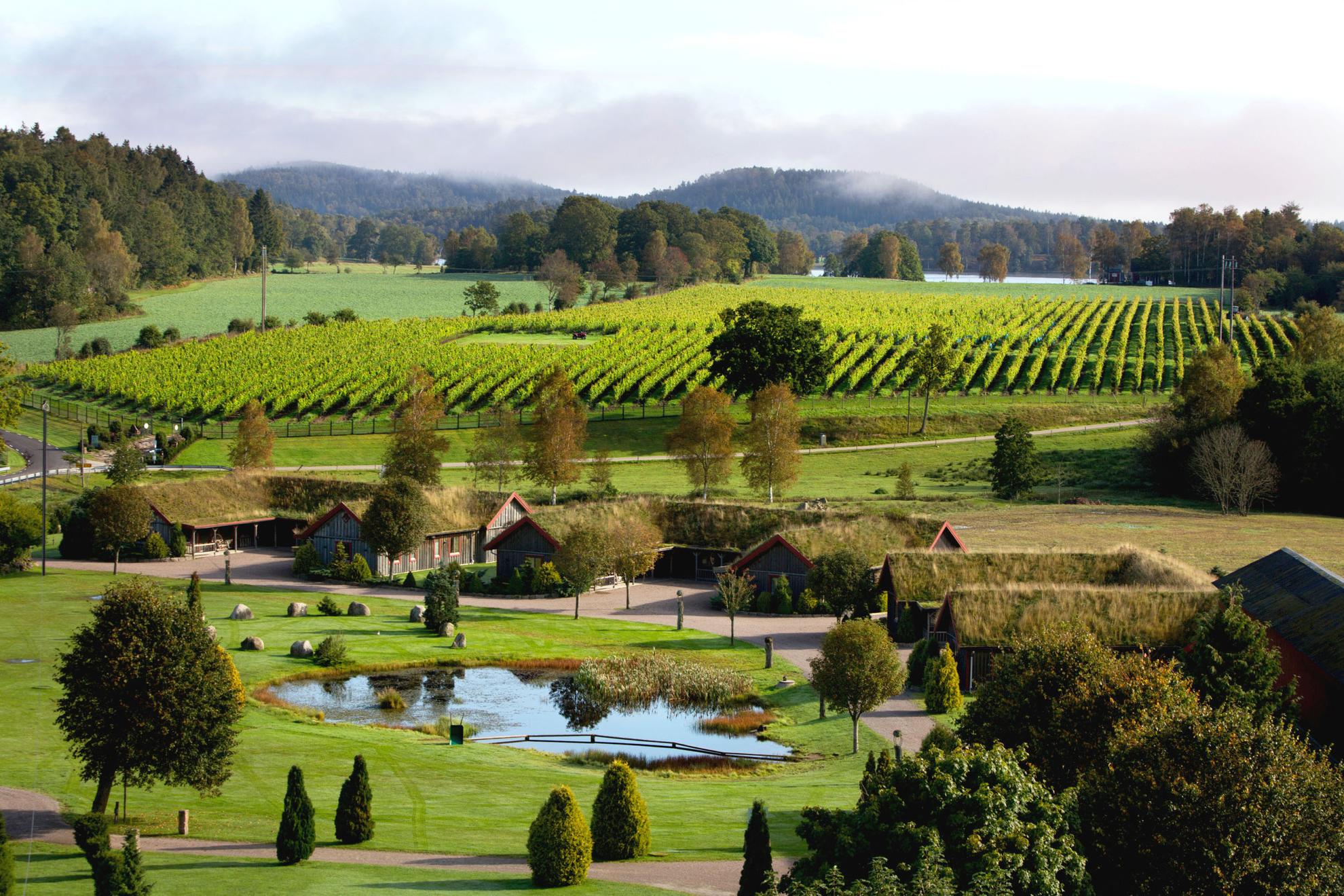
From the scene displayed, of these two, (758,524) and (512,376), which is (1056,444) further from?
(512,376)

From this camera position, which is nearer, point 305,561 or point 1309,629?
point 1309,629

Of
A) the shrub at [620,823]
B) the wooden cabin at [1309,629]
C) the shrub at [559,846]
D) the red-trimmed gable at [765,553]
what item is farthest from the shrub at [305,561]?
the shrub at [559,846]

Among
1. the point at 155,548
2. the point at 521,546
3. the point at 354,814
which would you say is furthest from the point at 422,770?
the point at 155,548

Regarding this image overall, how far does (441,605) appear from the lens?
2026 inches

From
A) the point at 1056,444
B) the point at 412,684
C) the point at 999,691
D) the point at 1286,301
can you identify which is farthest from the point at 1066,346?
the point at 999,691

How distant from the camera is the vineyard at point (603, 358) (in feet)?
336

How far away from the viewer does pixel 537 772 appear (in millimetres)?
34125

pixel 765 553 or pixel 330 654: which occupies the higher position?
pixel 765 553

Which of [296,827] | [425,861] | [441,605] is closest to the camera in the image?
Answer: [296,827]

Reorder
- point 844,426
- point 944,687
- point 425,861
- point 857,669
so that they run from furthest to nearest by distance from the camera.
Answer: point 844,426, point 944,687, point 857,669, point 425,861

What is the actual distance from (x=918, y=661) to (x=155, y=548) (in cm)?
3943

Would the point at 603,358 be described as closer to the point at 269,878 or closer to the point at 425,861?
the point at 425,861

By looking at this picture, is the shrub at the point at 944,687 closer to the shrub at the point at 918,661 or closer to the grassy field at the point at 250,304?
the shrub at the point at 918,661

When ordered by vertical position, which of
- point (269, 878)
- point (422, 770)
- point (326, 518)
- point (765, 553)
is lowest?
point (422, 770)
